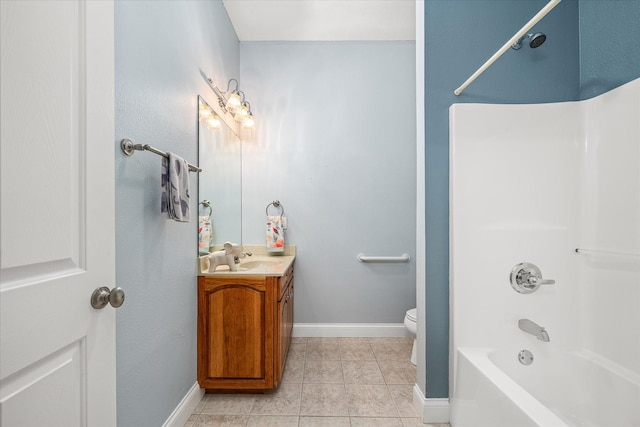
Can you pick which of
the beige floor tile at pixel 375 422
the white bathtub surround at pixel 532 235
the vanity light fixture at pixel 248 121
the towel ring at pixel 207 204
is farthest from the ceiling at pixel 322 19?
the beige floor tile at pixel 375 422

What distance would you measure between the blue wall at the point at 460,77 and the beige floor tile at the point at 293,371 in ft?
2.95

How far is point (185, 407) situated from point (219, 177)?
1466 millimetres

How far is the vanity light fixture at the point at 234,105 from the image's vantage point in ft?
7.30

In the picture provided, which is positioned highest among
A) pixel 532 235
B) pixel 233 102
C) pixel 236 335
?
pixel 233 102

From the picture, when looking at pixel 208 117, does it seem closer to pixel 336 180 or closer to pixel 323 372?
pixel 336 180

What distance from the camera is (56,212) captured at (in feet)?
2.17

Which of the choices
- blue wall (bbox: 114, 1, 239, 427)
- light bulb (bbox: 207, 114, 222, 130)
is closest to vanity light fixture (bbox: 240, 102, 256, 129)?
light bulb (bbox: 207, 114, 222, 130)

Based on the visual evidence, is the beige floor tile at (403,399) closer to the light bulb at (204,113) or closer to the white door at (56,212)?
the white door at (56,212)

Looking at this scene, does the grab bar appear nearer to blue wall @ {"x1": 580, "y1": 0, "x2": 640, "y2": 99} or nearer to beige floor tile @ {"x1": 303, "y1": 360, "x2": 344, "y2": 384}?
beige floor tile @ {"x1": 303, "y1": 360, "x2": 344, "y2": 384}

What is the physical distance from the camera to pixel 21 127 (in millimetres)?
579

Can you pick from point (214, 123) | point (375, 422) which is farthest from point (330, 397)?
point (214, 123)

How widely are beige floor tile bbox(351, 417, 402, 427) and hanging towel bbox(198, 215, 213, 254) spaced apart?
4.45 ft

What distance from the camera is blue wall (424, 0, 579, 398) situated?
1620 mm

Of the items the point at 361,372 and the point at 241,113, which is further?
the point at 241,113
